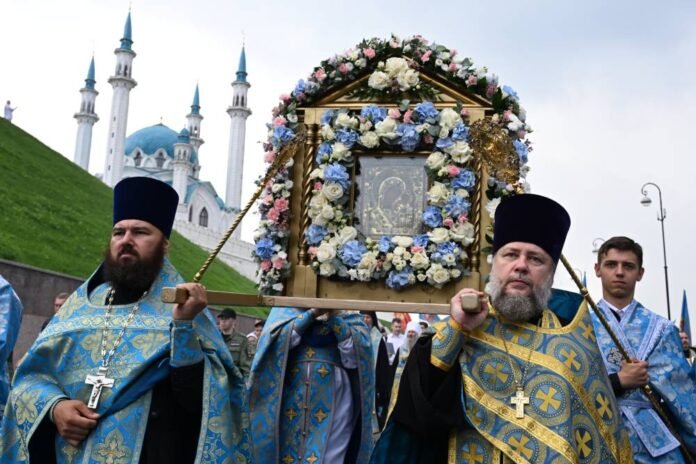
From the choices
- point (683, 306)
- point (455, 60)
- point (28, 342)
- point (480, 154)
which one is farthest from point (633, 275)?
point (28, 342)

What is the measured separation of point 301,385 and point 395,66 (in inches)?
88.6

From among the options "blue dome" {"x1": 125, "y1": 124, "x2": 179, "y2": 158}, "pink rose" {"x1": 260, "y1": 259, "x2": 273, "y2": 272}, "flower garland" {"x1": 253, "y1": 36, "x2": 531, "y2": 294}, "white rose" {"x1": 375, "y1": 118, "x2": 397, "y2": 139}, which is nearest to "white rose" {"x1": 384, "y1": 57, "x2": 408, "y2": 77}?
"flower garland" {"x1": 253, "y1": 36, "x2": 531, "y2": 294}

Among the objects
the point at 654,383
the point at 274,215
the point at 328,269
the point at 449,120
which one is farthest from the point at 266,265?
the point at 654,383

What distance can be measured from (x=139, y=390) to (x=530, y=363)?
1796 millimetres

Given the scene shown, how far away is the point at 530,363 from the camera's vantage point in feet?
11.8

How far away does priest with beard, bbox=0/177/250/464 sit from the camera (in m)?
3.91

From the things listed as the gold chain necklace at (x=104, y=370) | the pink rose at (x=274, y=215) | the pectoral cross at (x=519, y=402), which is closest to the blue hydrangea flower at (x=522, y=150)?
the pink rose at (x=274, y=215)

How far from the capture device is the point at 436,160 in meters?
5.25

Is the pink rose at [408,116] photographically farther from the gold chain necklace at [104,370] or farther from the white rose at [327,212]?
the gold chain necklace at [104,370]

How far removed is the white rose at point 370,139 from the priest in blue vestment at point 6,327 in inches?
99.7

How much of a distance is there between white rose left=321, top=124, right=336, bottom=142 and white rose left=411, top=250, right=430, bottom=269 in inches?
38.5

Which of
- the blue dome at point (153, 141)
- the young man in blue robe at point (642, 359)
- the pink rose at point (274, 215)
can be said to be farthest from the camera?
the blue dome at point (153, 141)

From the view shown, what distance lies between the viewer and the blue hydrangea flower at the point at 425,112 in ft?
17.5

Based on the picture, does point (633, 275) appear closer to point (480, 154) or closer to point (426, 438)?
point (480, 154)
